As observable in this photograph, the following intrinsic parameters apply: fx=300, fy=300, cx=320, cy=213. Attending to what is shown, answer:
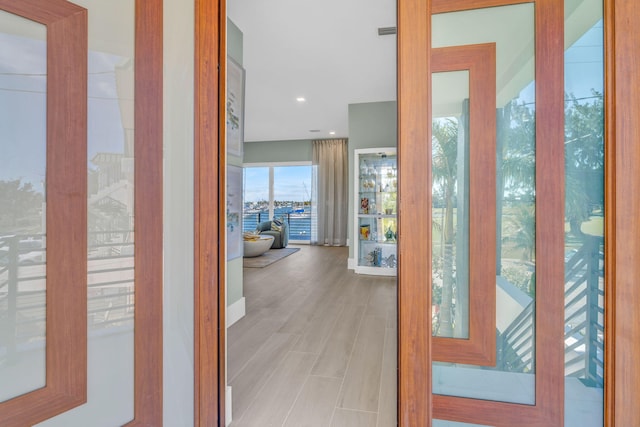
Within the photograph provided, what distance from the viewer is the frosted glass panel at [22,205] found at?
75 cm

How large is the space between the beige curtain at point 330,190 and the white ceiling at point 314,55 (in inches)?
81.2

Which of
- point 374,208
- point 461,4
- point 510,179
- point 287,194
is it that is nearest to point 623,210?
point 510,179

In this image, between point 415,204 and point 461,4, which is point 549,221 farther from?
point 461,4

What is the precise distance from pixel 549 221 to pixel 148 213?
1.36 metres

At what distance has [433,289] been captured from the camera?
42.0 inches

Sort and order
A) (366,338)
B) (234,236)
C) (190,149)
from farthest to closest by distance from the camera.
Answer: (234,236) → (366,338) → (190,149)

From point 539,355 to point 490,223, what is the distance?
46 cm

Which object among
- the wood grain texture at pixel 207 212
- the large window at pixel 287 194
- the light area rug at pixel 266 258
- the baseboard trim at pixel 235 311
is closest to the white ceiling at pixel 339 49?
the wood grain texture at pixel 207 212

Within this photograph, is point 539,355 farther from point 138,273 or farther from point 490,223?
point 138,273

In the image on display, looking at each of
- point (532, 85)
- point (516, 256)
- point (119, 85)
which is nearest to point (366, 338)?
point (516, 256)

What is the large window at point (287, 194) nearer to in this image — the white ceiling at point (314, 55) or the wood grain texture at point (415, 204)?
the white ceiling at point (314, 55)

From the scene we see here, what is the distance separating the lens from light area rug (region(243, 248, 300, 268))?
5357mm

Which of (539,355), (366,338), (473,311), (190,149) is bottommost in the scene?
(366,338)

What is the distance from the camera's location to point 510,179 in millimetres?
1005
